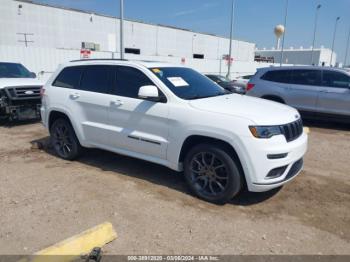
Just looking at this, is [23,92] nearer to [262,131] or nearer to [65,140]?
[65,140]

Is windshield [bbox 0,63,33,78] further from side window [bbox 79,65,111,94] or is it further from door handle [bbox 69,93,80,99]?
side window [bbox 79,65,111,94]

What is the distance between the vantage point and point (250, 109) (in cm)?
420

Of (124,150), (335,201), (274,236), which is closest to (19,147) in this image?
(124,150)

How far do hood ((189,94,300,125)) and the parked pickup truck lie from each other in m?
5.97

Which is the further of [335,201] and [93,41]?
[93,41]

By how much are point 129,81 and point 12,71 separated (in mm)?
6403

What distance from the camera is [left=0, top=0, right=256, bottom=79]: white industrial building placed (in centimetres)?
1927

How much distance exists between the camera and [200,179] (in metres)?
4.34

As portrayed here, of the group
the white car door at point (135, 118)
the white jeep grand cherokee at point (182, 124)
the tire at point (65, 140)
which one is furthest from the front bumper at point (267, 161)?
the tire at point (65, 140)

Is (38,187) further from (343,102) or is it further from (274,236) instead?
(343,102)

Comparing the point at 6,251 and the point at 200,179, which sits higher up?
the point at 200,179

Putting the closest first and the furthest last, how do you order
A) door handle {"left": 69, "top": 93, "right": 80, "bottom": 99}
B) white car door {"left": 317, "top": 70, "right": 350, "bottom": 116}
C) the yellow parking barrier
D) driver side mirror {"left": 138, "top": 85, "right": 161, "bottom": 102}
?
the yellow parking barrier → driver side mirror {"left": 138, "top": 85, "right": 161, "bottom": 102} → door handle {"left": 69, "top": 93, "right": 80, "bottom": 99} → white car door {"left": 317, "top": 70, "right": 350, "bottom": 116}

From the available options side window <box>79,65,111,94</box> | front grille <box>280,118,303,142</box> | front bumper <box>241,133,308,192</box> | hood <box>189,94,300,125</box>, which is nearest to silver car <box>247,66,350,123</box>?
hood <box>189,94,300,125</box>

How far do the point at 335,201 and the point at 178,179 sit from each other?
7.30ft
